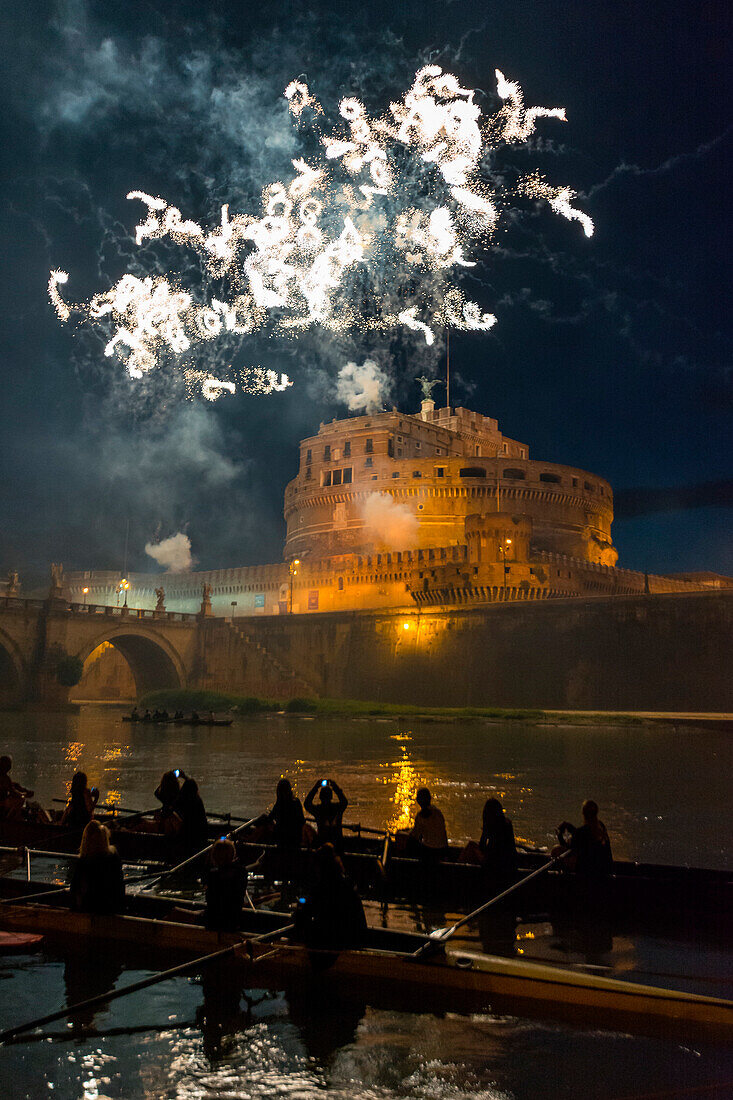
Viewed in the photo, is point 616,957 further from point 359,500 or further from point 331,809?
point 359,500

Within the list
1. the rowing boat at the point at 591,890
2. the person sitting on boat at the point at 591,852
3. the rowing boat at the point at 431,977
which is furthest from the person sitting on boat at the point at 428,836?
the rowing boat at the point at 431,977

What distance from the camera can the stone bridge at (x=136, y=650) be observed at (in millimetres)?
53781

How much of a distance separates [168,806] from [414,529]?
6250 centimetres

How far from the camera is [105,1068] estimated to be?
601cm

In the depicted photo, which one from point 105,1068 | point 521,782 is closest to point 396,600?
point 521,782

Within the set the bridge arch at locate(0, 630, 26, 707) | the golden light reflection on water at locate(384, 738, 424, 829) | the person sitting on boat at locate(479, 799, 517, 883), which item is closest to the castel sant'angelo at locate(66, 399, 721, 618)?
the bridge arch at locate(0, 630, 26, 707)

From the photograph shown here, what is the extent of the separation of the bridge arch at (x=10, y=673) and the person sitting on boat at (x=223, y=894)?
49.4 metres

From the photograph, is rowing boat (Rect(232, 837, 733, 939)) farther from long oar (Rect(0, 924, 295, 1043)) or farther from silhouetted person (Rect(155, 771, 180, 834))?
silhouetted person (Rect(155, 771, 180, 834))

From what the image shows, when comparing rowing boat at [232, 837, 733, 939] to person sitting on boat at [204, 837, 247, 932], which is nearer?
person sitting on boat at [204, 837, 247, 932]

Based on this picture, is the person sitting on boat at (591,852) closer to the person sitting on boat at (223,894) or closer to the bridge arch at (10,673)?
the person sitting on boat at (223,894)

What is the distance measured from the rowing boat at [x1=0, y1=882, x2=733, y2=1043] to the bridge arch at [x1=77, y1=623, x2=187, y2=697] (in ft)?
173

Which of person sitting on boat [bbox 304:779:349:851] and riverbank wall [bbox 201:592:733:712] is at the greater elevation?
riverbank wall [bbox 201:592:733:712]

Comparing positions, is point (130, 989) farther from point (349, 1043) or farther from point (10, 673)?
point (10, 673)

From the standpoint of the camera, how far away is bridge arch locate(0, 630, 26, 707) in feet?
174
